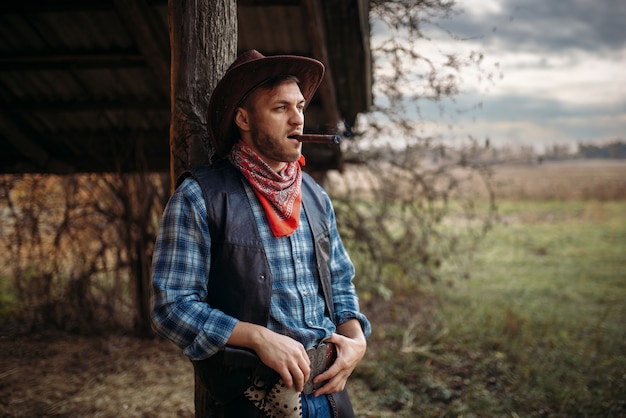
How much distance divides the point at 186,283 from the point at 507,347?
4.66 m

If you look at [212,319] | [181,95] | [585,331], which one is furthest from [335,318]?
[585,331]

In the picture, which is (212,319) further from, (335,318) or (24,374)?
(24,374)

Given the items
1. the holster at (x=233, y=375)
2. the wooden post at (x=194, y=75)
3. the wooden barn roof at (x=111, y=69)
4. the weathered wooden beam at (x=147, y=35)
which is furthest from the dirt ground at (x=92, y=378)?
the weathered wooden beam at (x=147, y=35)

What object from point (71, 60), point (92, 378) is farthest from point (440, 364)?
point (71, 60)

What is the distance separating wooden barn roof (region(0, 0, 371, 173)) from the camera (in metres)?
3.36

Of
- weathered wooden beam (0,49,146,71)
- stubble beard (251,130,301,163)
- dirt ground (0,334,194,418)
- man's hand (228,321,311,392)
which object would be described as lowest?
dirt ground (0,334,194,418)

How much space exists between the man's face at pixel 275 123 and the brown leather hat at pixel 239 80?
0.19 feet

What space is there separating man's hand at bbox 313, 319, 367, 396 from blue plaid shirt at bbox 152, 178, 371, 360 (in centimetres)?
8

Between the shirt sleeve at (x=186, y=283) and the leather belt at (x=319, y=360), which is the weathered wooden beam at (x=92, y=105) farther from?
the leather belt at (x=319, y=360)

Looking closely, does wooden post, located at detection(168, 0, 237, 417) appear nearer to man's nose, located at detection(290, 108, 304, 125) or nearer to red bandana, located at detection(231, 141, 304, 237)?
red bandana, located at detection(231, 141, 304, 237)

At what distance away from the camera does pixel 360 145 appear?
639 cm

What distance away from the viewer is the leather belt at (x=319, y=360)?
5.94ft

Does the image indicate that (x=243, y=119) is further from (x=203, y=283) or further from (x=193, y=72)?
(x=203, y=283)

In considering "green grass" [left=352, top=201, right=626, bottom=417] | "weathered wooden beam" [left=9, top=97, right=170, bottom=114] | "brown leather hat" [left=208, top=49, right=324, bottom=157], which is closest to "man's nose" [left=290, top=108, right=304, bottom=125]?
"brown leather hat" [left=208, top=49, right=324, bottom=157]
